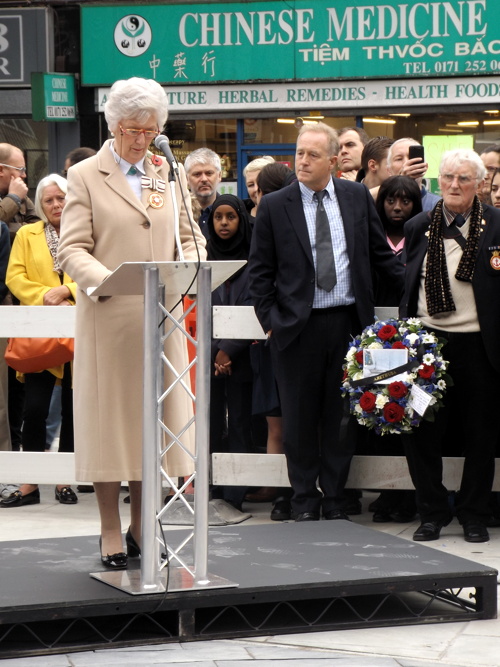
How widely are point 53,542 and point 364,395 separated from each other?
199 cm

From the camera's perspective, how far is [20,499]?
8477 millimetres

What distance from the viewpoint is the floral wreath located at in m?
7.13

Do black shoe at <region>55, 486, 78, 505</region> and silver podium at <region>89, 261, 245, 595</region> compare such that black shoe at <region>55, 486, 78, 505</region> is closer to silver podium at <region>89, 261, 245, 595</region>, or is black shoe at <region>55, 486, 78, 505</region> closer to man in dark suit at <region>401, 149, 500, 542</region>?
man in dark suit at <region>401, 149, 500, 542</region>

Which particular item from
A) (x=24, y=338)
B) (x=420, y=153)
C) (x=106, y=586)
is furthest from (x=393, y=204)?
(x=106, y=586)

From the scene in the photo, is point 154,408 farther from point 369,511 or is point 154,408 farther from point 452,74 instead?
point 452,74

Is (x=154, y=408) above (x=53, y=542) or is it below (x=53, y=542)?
above

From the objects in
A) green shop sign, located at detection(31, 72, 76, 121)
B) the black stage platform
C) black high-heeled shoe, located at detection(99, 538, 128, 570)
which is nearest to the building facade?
green shop sign, located at detection(31, 72, 76, 121)

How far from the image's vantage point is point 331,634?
533 cm

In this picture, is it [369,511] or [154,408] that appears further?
[369,511]

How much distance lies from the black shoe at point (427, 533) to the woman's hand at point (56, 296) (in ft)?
9.06

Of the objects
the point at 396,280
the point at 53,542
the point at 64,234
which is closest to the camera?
the point at 64,234

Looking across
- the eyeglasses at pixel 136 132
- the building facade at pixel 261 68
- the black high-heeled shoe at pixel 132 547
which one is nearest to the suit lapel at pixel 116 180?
the eyeglasses at pixel 136 132

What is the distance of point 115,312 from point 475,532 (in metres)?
2.75

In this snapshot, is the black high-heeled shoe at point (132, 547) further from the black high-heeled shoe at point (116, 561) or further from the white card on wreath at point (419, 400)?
the white card on wreath at point (419, 400)
